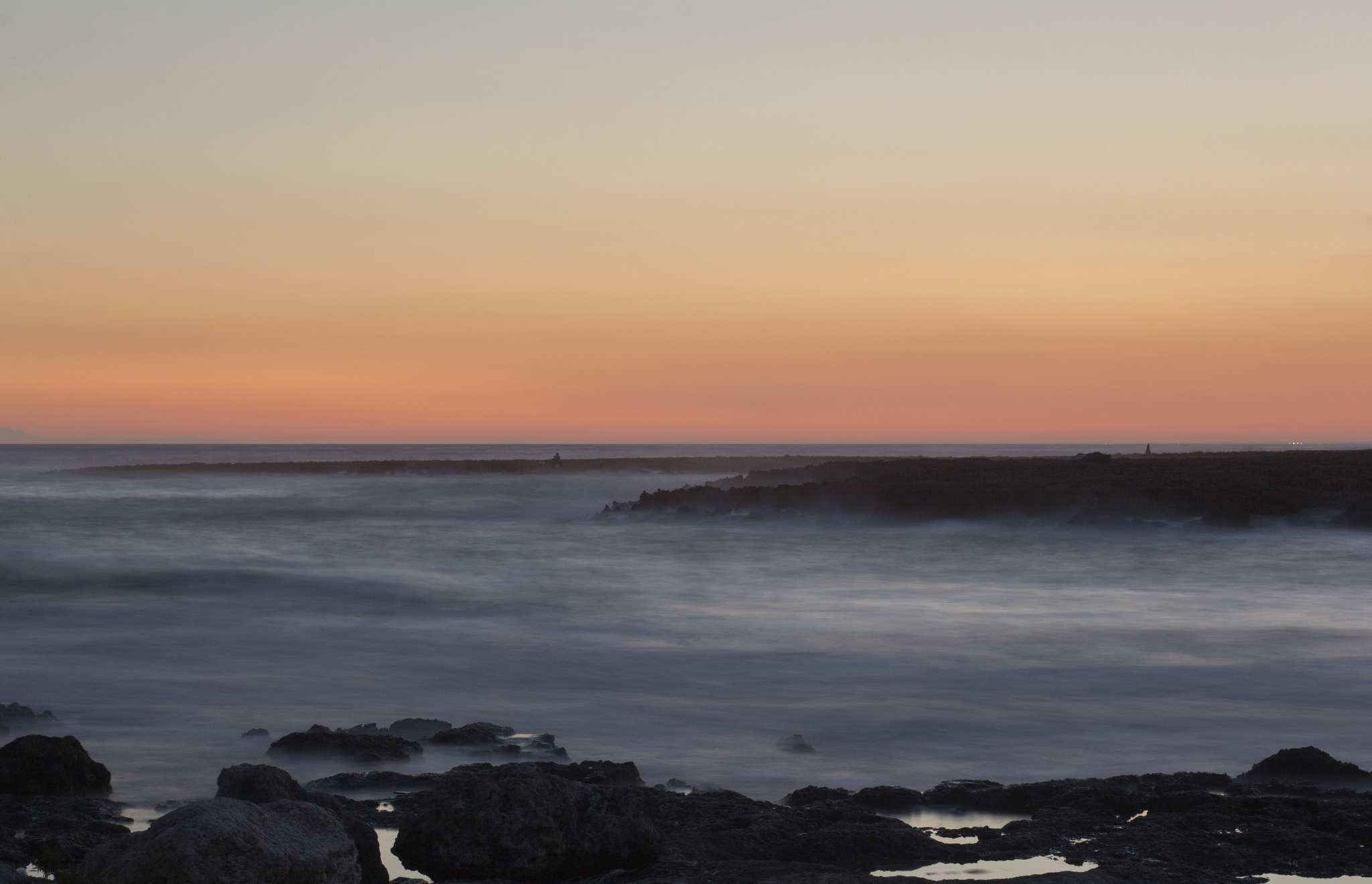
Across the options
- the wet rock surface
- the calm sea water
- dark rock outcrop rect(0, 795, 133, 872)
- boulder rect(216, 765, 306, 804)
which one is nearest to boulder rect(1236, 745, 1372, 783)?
the wet rock surface

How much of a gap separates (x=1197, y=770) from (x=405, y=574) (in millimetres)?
16078

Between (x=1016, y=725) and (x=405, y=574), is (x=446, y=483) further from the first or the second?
(x=1016, y=725)

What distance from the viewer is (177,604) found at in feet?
56.1

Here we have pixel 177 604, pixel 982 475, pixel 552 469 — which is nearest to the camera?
pixel 177 604

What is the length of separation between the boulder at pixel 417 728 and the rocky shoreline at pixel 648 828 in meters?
1.21

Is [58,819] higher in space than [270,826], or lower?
lower

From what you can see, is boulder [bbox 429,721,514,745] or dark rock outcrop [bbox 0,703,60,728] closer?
boulder [bbox 429,721,514,745]

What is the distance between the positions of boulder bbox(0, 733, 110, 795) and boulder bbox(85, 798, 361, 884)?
243cm

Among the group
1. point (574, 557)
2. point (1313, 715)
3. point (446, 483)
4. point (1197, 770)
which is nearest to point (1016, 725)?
point (1197, 770)

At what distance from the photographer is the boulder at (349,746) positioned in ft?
24.1

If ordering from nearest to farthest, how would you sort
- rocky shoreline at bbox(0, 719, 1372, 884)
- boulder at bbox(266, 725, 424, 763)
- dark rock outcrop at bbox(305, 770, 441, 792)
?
rocky shoreline at bbox(0, 719, 1372, 884) < dark rock outcrop at bbox(305, 770, 441, 792) < boulder at bbox(266, 725, 424, 763)

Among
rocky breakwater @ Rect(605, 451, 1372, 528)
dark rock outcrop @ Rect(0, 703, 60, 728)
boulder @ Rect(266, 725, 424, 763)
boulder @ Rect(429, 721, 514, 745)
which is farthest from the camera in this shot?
rocky breakwater @ Rect(605, 451, 1372, 528)

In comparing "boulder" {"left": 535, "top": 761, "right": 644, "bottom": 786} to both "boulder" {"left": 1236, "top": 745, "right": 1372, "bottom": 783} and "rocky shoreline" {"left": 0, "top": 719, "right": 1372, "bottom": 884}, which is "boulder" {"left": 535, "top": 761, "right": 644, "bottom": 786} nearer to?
"rocky shoreline" {"left": 0, "top": 719, "right": 1372, "bottom": 884}

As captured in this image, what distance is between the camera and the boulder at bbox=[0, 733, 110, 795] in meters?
6.32
